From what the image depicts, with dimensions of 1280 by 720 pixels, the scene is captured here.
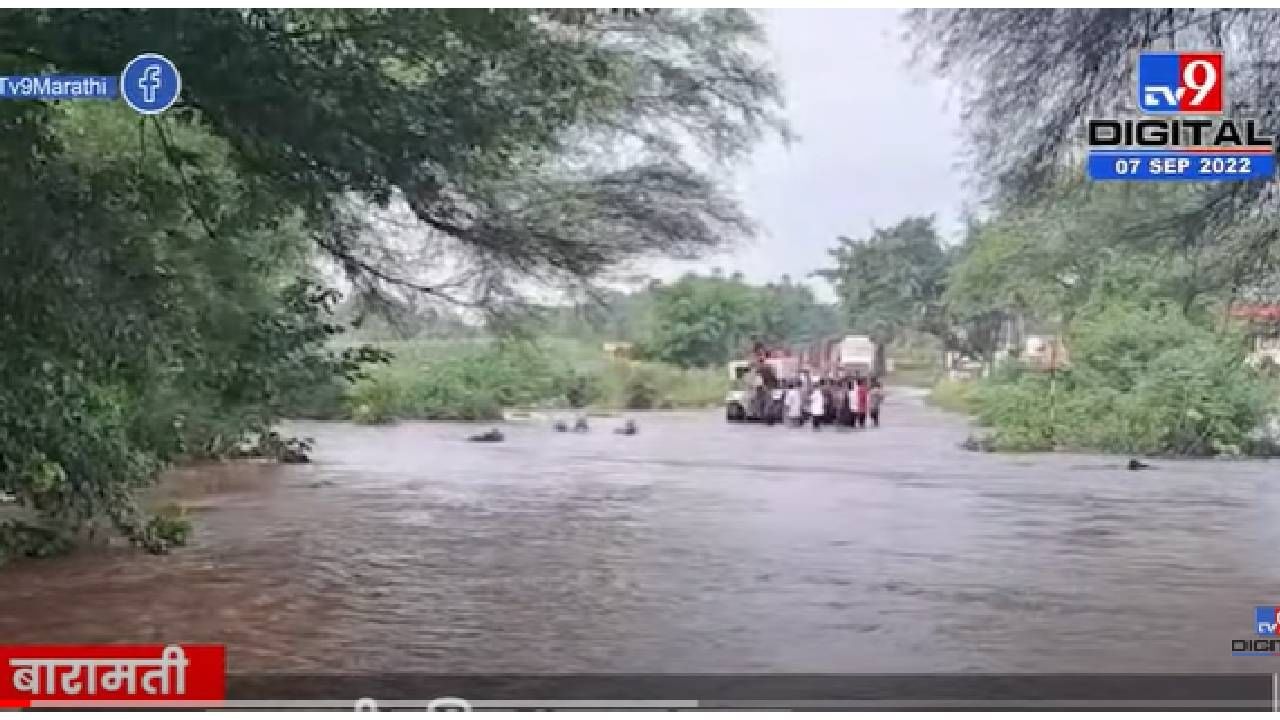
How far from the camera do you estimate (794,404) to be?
3.43 metres

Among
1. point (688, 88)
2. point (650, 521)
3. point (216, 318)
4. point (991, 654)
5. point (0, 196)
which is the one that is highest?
point (688, 88)

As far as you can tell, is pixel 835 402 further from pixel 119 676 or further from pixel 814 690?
pixel 119 676

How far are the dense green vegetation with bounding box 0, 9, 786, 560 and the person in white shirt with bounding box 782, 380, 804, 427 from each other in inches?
13.8

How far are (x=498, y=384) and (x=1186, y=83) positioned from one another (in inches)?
59.2

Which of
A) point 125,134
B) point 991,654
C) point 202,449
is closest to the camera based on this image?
point 991,654

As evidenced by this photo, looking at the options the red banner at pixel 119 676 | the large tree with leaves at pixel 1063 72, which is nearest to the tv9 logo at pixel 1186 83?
the large tree with leaves at pixel 1063 72

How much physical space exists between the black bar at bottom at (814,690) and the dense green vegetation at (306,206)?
632 mm

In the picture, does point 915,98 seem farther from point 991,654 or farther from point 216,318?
point 216,318

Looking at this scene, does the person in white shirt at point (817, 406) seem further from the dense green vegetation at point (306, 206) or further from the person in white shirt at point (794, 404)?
the dense green vegetation at point (306, 206)

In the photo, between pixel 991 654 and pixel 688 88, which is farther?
pixel 688 88

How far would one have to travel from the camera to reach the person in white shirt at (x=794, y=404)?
3.42m

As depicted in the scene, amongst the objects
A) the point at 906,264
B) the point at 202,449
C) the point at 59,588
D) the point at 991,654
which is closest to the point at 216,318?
the point at 202,449

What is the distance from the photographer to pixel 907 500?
3.30 m

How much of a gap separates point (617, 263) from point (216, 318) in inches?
33.7
